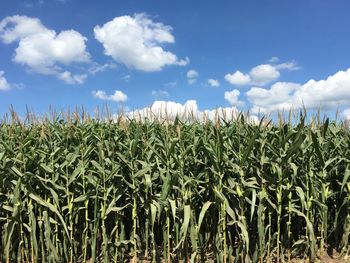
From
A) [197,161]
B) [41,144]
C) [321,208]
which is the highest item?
[41,144]

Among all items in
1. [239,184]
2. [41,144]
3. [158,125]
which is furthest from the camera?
[158,125]

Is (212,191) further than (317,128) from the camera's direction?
No

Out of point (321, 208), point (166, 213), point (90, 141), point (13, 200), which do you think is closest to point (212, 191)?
point (166, 213)

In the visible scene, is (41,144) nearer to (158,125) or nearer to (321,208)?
(158,125)

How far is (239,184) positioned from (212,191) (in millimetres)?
485

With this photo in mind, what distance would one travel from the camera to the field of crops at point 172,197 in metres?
5.73

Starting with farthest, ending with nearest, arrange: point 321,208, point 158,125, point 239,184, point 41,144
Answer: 1. point 158,125
2. point 41,144
3. point 321,208
4. point 239,184

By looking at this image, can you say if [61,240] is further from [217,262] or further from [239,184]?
[239,184]

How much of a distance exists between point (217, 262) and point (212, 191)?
3.57 feet

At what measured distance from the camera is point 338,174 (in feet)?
22.3

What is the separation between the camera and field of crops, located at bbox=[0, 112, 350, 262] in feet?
18.8

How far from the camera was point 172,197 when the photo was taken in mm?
5941

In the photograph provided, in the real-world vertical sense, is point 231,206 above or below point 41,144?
below

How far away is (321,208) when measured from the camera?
20.5 feet
